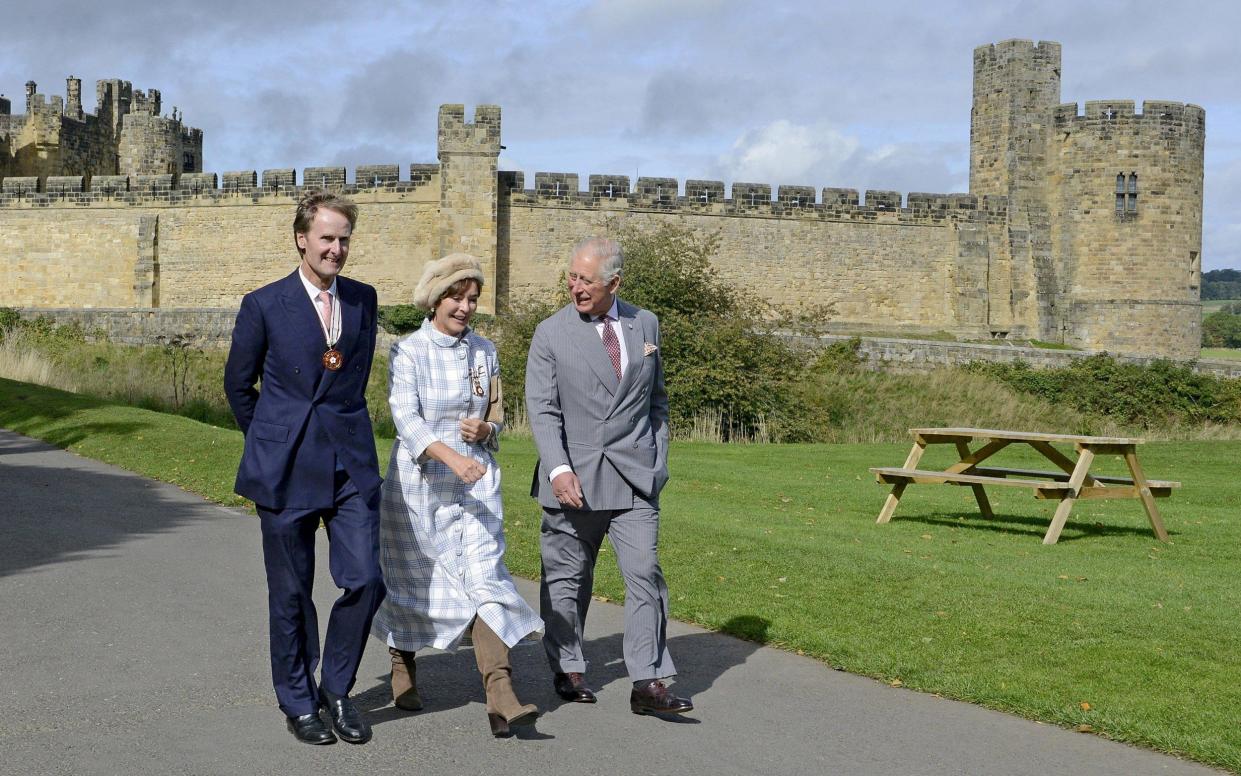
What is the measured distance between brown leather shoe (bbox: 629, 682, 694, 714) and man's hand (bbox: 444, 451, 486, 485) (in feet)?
3.66

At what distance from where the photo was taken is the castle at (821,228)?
127ft

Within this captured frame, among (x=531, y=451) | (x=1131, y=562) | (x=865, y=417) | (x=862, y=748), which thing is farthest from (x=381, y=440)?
(x=862, y=748)

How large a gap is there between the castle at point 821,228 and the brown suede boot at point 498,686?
3230 cm

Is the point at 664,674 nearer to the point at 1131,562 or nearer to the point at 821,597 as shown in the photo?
the point at 821,597

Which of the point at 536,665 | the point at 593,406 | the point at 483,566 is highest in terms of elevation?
the point at 593,406

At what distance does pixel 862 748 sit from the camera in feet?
17.1

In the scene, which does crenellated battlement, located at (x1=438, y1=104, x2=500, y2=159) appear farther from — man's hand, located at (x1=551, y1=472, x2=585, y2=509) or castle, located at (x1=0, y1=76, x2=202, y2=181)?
man's hand, located at (x1=551, y1=472, x2=585, y2=509)

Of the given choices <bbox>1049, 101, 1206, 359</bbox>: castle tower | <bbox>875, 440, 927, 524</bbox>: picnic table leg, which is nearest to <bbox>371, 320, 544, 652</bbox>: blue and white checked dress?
<bbox>875, 440, 927, 524</bbox>: picnic table leg

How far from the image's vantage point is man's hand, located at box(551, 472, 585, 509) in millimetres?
5781

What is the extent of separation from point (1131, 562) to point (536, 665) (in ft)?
17.2

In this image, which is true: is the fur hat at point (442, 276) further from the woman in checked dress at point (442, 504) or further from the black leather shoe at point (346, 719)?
the black leather shoe at point (346, 719)

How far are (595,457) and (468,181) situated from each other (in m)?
32.4

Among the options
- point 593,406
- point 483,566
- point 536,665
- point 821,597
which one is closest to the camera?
point 483,566

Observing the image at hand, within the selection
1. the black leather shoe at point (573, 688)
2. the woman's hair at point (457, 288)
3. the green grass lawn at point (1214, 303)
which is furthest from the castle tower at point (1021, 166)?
the green grass lawn at point (1214, 303)
